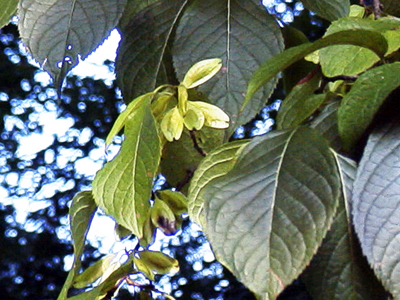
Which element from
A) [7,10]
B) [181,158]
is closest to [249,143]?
[181,158]

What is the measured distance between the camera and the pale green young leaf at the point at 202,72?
440 millimetres

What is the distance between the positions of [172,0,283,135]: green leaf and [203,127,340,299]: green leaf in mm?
94

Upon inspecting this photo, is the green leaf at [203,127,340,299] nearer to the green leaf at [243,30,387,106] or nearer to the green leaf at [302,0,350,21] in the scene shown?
the green leaf at [243,30,387,106]

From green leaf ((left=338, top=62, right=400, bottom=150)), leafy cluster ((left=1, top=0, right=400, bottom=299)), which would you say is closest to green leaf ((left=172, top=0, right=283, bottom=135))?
leafy cluster ((left=1, top=0, right=400, bottom=299))

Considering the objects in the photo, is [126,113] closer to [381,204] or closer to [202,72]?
[202,72]

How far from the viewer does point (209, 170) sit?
1.29ft

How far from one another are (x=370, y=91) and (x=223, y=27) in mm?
167

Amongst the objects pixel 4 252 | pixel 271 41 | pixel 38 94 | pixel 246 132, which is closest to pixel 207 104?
pixel 271 41

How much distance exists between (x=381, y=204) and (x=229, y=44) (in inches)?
Result: 7.6

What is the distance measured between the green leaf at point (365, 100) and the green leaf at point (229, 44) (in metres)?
0.10

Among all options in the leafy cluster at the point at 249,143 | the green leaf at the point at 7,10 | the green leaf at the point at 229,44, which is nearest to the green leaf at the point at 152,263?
the leafy cluster at the point at 249,143

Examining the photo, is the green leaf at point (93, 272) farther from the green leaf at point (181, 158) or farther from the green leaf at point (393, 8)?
the green leaf at point (393, 8)

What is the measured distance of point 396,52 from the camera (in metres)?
0.42

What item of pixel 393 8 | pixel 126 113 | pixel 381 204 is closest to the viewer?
pixel 381 204
